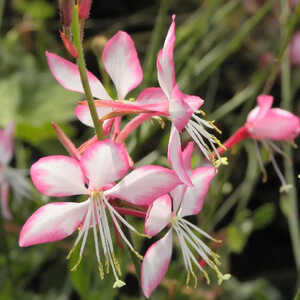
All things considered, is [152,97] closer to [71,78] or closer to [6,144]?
[71,78]

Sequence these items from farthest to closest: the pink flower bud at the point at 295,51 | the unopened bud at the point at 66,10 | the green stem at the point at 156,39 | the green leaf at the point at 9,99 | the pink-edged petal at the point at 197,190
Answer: the pink flower bud at the point at 295,51
the green leaf at the point at 9,99
the green stem at the point at 156,39
the pink-edged petal at the point at 197,190
the unopened bud at the point at 66,10

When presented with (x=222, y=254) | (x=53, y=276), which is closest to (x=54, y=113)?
(x=53, y=276)

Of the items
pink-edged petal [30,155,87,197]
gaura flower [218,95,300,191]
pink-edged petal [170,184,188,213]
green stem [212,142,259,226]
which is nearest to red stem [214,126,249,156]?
gaura flower [218,95,300,191]

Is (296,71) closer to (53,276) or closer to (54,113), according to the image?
(54,113)

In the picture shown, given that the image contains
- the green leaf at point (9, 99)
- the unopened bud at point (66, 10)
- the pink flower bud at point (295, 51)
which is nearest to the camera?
the unopened bud at point (66, 10)

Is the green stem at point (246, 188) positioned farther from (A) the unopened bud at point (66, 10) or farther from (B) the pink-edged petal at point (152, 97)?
(A) the unopened bud at point (66, 10)

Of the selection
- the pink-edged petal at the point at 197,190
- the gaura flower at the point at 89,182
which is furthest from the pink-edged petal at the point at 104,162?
the pink-edged petal at the point at 197,190
